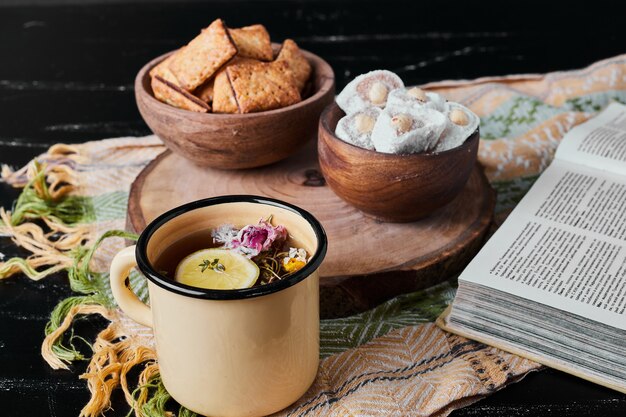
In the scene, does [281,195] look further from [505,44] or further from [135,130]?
[505,44]

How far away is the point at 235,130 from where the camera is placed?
1.09 metres

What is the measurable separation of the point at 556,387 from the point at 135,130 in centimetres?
86

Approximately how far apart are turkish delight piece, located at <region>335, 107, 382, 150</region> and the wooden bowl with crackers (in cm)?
10

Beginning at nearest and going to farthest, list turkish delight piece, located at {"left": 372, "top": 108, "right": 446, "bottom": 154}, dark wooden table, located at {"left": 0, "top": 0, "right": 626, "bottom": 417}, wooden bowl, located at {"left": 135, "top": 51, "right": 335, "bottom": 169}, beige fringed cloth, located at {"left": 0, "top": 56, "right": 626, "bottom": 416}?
beige fringed cloth, located at {"left": 0, "top": 56, "right": 626, "bottom": 416}
turkish delight piece, located at {"left": 372, "top": 108, "right": 446, "bottom": 154}
wooden bowl, located at {"left": 135, "top": 51, "right": 335, "bottom": 169}
dark wooden table, located at {"left": 0, "top": 0, "right": 626, "bottom": 417}

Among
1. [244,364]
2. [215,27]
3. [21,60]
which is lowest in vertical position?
[21,60]

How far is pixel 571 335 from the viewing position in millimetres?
902

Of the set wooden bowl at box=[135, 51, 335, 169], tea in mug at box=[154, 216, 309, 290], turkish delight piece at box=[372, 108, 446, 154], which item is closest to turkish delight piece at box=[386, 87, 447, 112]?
turkish delight piece at box=[372, 108, 446, 154]

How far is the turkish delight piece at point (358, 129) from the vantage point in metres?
1.01

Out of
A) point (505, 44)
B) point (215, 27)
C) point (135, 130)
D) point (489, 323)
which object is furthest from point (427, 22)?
point (489, 323)

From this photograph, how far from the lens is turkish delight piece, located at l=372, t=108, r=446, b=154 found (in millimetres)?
973

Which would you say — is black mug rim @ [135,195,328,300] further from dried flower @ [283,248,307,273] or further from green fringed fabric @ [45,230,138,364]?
green fringed fabric @ [45,230,138,364]

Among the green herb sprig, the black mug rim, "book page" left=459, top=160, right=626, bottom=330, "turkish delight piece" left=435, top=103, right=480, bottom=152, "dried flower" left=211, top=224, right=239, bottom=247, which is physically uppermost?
"turkish delight piece" left=435, top=103, right=480, bottom=152

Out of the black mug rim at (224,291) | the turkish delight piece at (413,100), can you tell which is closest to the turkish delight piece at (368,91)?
the turkish delight piece at (413,100)

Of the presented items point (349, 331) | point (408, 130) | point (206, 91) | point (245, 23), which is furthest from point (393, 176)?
point (245, 23)
